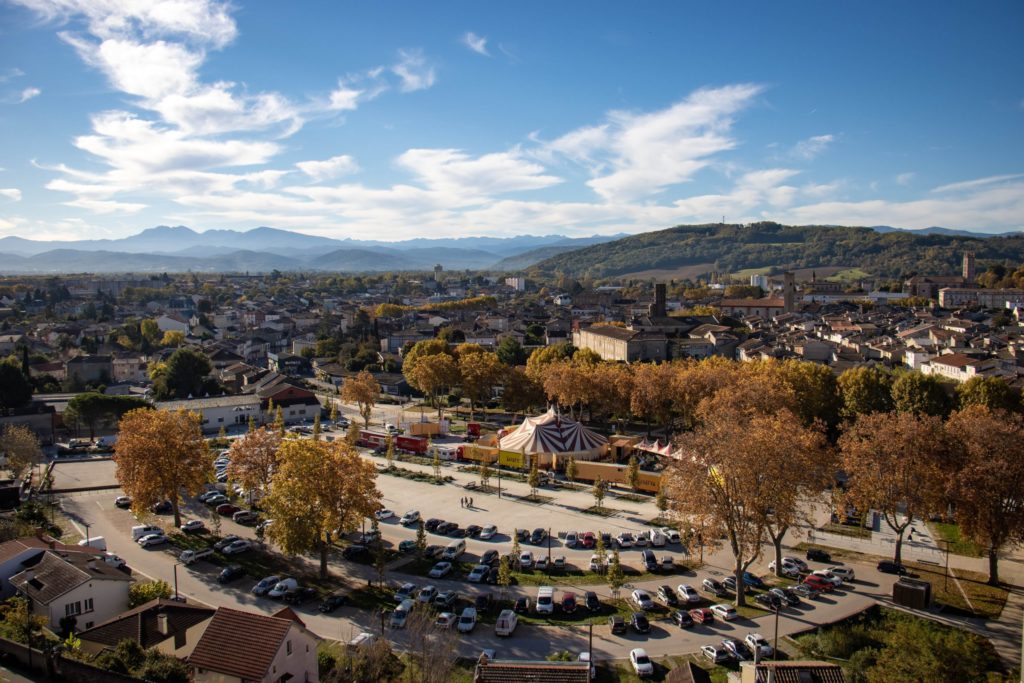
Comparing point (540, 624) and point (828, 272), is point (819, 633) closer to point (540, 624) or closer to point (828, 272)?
point (540, 624)

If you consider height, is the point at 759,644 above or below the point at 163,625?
below

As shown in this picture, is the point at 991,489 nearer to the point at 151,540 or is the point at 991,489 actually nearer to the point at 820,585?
the point at 820,585

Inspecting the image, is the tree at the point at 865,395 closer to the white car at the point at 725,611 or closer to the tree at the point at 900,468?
the tree at the point at 900,468

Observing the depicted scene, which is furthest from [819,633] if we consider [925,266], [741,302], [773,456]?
[925,266]

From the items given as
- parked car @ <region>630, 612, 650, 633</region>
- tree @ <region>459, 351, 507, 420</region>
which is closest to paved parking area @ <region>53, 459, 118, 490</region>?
tree @ <region>459, 351, 507, 420</region>

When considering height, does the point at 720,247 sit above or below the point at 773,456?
above

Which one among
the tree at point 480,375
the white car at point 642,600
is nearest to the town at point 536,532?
the tree at point 480,375

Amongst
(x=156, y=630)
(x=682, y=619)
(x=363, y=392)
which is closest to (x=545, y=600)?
(x=682, y=619)
